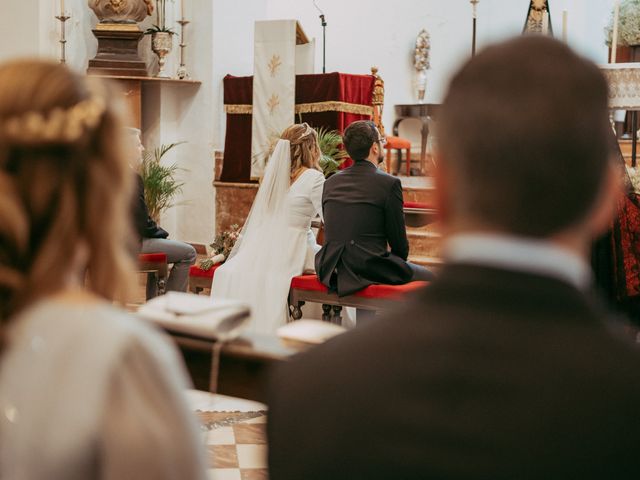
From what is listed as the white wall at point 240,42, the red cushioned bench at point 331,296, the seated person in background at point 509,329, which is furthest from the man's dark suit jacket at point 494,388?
the white wall at point 240,42

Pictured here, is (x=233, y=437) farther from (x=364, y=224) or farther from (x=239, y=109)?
(x=239, y=109)

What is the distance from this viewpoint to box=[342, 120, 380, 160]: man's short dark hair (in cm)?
560

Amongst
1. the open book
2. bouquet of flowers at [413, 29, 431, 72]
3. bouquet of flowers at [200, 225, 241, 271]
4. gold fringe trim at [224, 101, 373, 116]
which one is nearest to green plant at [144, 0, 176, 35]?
gold fringe trim at [224, 101, 373, 116]

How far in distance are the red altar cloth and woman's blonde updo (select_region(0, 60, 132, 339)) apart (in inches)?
312

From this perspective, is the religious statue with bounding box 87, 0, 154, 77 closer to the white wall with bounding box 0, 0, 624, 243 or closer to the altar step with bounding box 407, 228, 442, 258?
the white wall with bounding box 0, 0, 624, 243

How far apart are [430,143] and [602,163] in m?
11.5

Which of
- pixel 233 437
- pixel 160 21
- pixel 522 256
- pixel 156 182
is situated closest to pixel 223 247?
pixel 233 437

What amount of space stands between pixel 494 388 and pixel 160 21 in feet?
32.6

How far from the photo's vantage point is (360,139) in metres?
5.59

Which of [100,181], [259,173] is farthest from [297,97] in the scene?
[100,181]

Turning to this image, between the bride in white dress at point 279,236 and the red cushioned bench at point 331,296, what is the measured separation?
11 cm

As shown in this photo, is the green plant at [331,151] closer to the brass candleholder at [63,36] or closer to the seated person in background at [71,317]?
the brass candleholder at [63,36]

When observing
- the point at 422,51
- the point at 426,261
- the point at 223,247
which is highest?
the point at 422,51

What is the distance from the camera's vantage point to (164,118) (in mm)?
10711
